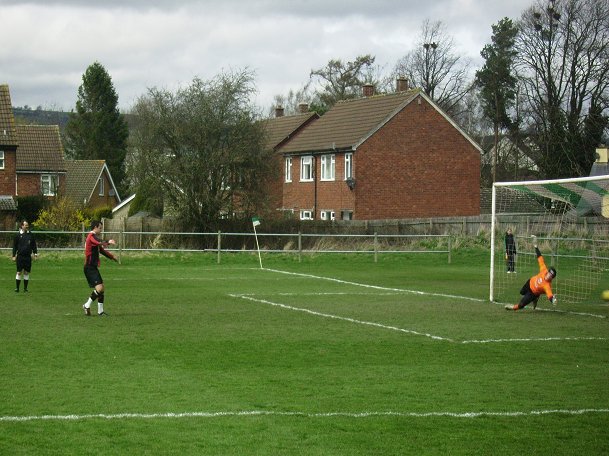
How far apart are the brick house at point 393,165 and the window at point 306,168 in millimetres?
66

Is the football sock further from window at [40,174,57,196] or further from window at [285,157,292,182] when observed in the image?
window at [40,174,57,196]

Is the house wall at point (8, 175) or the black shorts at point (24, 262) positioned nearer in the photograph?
the black shorts at point (24, 262)

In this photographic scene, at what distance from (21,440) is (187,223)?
3584 centimetres

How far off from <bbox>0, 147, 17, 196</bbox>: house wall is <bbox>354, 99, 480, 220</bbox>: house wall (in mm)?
21347

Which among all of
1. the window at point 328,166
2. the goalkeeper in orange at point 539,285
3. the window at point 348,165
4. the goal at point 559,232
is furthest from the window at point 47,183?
the goalkeeper in orange at point 539,285

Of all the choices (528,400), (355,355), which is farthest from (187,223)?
(528,400)

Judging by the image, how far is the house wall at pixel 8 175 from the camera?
195 ft

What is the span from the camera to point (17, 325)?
Result: 59.3 ft

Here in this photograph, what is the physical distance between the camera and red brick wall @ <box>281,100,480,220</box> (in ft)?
178

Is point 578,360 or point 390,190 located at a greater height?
point 390,190

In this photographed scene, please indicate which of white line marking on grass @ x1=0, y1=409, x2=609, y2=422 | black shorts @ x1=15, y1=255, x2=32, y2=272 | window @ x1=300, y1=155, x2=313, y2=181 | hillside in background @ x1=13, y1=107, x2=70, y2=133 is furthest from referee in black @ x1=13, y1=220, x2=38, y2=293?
hillside in background @ x1=13, y1=107, x2=70, y2=133

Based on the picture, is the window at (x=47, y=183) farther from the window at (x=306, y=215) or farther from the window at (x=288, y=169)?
the window at (x=306, y=215)

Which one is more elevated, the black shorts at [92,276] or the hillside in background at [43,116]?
the hillside in background at [43,116]

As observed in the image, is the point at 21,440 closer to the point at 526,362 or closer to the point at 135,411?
the point at 135,411
